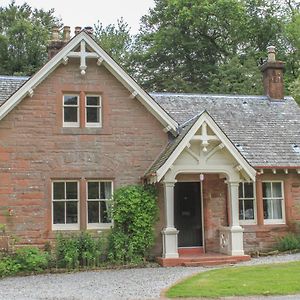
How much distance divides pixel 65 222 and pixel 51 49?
760cm

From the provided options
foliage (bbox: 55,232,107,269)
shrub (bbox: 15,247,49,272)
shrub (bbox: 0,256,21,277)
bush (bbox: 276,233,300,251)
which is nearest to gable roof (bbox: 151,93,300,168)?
bush (bbox: 276,233,300,251)

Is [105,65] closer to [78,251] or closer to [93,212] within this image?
[93,212]

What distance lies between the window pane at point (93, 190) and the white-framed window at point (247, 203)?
213 inches

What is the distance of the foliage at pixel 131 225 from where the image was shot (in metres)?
17.2

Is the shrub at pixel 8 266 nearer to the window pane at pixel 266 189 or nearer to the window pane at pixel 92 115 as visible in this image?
the window pane at pixel 92 115

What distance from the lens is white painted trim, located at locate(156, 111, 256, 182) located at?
56.0ft

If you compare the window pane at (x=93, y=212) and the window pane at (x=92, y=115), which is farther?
the window pane at (x=92, y=115)

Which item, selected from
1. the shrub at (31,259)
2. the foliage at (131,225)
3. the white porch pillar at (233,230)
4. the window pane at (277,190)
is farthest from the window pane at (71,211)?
the window pane at (277,190)

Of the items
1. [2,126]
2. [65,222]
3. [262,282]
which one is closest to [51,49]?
[2,126]

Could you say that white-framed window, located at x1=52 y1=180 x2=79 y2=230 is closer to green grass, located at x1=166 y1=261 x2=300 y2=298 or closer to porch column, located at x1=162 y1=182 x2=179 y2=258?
porch column, located at x1=162 y1=182 x2=179 y2=258

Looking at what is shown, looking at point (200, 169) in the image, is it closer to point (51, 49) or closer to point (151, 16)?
point (51, 49)

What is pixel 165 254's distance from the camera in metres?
17.5

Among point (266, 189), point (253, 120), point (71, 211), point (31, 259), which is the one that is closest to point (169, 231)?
point (71, 211)

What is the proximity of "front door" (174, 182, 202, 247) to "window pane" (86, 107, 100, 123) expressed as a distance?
3762mm
